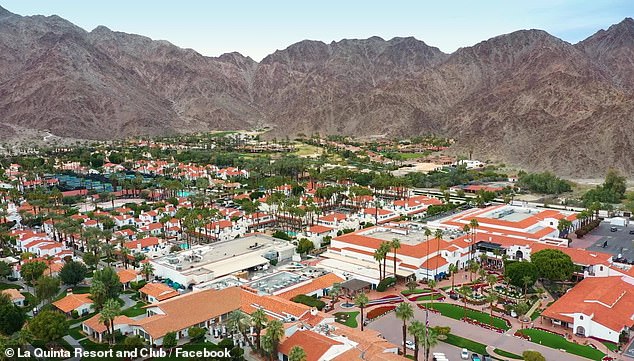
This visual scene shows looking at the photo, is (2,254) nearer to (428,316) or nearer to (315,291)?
(315,291)

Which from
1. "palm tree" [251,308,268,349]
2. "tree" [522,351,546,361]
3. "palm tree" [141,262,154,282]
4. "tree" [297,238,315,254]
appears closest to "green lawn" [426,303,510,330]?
"tree" [522,351,546,361]

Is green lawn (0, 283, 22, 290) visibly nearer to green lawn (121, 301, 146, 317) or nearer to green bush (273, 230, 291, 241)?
green lawn (121, 301, 146, 317)

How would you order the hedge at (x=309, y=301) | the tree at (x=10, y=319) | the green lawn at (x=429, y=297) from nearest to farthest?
1. the tree at (x=10, y=319)
2. the hedge at (x=309, y=301)
3. the green lawn at (x=429, y=297)

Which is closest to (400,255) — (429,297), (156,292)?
(429,297)

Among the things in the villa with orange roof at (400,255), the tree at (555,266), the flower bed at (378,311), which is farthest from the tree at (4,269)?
the tree at (555,266)

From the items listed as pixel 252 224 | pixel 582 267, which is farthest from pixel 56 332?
pixel 582 267

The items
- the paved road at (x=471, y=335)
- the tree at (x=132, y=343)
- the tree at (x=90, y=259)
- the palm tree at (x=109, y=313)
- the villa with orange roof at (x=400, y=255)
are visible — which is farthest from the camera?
the tree at (x=90, y=259)

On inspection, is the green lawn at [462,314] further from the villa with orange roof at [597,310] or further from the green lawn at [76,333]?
→ the green lawn at [76,333]
